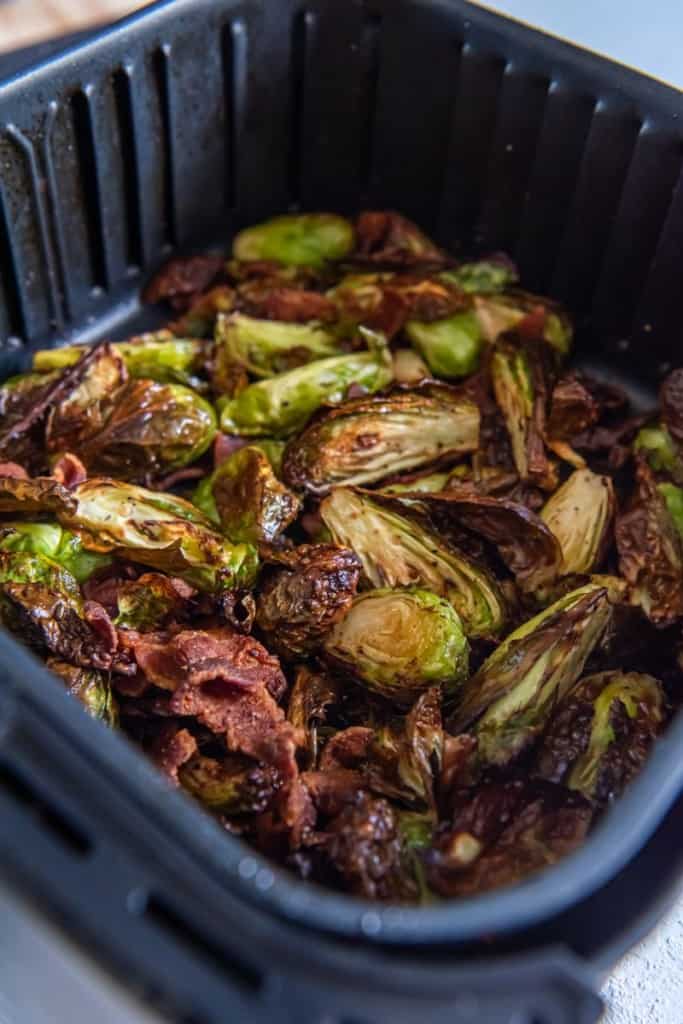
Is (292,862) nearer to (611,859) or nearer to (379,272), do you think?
(611,859)

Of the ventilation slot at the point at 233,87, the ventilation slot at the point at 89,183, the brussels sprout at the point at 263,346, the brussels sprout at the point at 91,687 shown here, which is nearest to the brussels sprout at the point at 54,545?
the brussels sprout at the point at 91,687

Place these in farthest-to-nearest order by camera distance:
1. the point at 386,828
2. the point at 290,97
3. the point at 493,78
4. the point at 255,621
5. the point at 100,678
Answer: the point at 290,97, the point at 493,78, the point at 255,621, the point at 100,678, the point at 386,828

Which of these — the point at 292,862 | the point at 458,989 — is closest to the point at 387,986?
the point at 458,989

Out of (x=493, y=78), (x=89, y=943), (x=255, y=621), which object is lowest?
(x=255, y=621)

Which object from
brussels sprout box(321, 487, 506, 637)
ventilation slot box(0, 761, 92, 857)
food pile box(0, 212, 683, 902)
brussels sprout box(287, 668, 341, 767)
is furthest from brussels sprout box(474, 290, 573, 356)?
ventilation slot box(0, 761, 92, 857)

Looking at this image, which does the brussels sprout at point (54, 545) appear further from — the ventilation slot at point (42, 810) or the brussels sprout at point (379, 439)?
the ventilation slot at point (42, 810)

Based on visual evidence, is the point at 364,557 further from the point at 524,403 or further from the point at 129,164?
the point at 129,164

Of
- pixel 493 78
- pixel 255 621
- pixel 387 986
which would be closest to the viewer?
pixel 387 986
